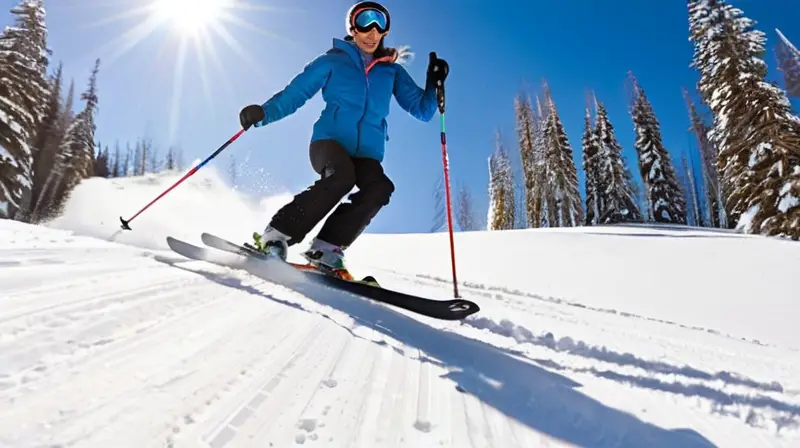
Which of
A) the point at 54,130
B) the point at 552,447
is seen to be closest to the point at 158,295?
the point at 552,447

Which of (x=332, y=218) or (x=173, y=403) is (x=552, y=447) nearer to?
(x=173, y=403)

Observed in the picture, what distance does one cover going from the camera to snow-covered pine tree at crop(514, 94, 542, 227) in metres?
38.7

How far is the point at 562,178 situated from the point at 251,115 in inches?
1381

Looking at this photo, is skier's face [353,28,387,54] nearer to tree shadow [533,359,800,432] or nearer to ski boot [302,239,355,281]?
ski boot [302,239,355,281]

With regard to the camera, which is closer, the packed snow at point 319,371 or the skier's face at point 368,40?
the packed snow at point 319,371

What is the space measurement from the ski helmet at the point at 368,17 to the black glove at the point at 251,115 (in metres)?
1.22

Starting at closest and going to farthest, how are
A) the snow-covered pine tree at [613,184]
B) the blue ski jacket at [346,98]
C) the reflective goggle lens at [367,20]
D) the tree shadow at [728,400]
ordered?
the tree shadow at [728,400], the blue ski jacket at [346,98], the reflective goggle lens at [367,20], the snow-covered pine tree at [613,184]

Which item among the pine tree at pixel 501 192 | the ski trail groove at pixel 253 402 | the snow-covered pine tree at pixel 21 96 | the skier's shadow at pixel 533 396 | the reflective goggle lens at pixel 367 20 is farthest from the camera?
the pine tree at pixel 501 192

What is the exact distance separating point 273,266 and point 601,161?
37049mm

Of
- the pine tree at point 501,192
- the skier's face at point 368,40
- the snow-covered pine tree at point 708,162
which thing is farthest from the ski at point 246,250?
the snow-covered pine tree at point 708,162

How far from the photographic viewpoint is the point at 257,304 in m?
2.14

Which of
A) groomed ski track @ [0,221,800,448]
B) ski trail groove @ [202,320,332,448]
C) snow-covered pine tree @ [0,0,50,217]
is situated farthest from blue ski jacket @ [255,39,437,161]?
snow-covered pine tree @ [0,0,50,217]

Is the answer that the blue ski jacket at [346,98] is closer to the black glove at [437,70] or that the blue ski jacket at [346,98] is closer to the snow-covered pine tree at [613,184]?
the black glove at [437,70]

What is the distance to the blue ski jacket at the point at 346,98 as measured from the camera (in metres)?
3.62
